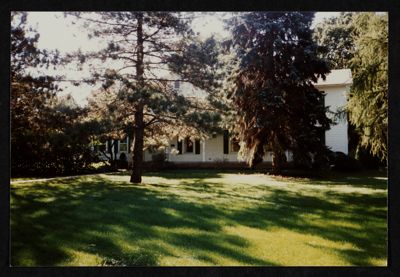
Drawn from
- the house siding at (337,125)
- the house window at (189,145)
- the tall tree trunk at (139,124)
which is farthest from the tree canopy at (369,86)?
the tall tree trunk at (139,124)

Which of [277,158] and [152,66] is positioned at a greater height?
[152,66]

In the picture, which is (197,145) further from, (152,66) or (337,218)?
(337,218)

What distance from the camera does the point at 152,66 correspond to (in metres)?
9.34

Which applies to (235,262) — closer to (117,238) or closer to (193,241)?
(193,241)

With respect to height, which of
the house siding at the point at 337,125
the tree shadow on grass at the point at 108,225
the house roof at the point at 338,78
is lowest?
the tree shadow on grass at the point at 108,225

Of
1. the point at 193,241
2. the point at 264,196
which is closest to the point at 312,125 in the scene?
the point at 264,196

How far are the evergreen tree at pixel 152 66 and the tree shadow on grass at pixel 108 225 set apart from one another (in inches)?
51.0

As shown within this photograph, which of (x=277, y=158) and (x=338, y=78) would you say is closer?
(x=338, y=78)

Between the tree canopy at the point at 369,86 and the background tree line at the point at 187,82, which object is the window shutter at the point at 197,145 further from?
the tree canopy at the point at 369,86

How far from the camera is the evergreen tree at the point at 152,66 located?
8953mm

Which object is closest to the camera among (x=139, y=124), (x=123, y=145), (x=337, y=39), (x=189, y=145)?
(x=337, y=39)

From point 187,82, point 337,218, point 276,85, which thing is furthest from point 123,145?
point 337,218

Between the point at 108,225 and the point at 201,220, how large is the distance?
5.55ft

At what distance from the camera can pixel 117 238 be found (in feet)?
21.0
